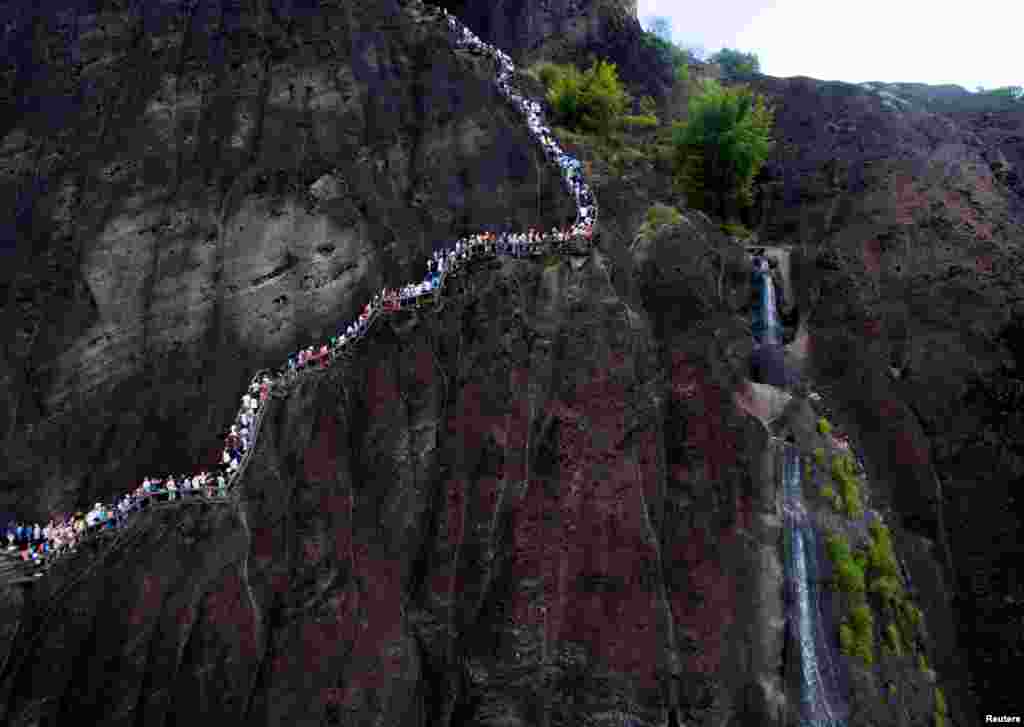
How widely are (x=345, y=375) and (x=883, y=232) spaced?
30.5 m

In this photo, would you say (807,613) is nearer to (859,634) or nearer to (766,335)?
(859,634)

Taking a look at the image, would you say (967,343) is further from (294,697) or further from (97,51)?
(97,51)

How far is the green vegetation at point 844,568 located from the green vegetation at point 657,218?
14.2 m

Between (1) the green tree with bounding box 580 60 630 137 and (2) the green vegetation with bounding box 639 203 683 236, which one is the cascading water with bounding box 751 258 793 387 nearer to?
(2) the green vegetation with bounding box 639 203 683 236

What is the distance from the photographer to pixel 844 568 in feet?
89.0

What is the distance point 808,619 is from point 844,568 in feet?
8.01

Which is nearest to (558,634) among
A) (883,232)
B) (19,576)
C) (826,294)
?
(19,576)

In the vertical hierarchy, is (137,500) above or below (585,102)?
below

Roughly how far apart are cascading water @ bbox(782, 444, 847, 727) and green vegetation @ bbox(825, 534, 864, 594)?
2.04ft

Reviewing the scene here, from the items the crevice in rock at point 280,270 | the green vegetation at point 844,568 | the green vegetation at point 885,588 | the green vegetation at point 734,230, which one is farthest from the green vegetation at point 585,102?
the green vegetation at point 885,588

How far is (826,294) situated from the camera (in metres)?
38.5

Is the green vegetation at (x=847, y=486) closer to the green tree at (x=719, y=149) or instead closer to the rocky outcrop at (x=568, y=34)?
the green tree at (x=719, y=149)

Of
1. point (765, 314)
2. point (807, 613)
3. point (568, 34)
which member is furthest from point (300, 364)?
point (568, 34)

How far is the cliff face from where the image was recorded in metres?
22.7
